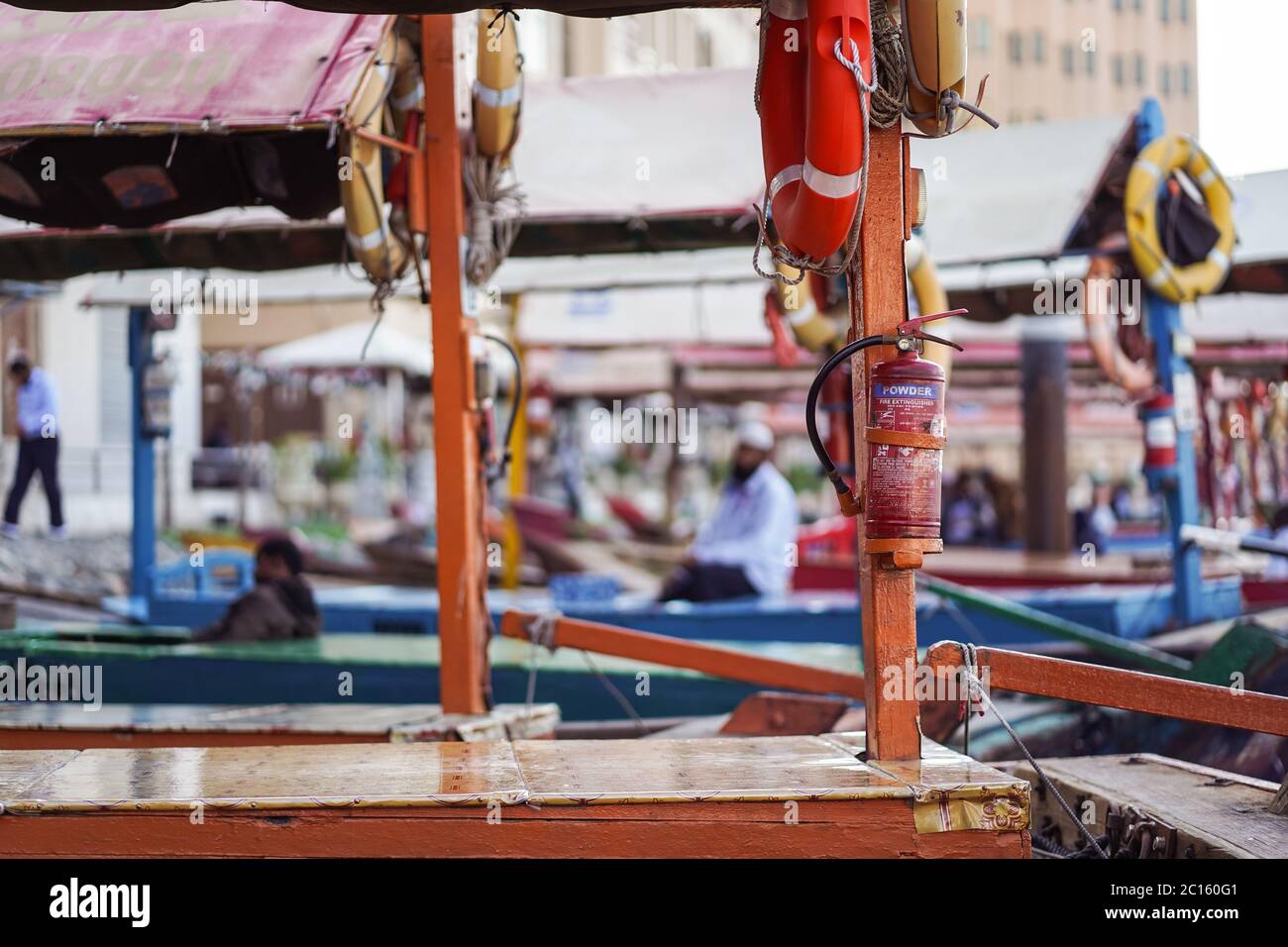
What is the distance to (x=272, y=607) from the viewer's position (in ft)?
24.1

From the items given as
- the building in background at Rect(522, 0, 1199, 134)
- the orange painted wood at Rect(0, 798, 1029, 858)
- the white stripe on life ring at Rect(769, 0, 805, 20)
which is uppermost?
the building in background at Rect(522, 0, 1199, 134)

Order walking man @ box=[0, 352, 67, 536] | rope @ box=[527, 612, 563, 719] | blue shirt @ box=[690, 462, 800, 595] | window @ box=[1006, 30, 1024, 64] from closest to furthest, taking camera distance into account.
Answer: rope @ box=[527, 612, 563, 719] → blue shirt @ box=[690, 462, 800, 595] → walking man @ box=[0, 352, 67, 536] → window @ box=[1006, 30, 1024, 64]

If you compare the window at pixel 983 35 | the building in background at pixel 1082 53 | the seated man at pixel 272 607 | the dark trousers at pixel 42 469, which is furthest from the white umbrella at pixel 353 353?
the building in background at pixel 1082 53

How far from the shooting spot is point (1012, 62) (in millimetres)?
53562

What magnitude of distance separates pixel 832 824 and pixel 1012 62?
182 feet

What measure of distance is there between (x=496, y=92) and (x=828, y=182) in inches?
86.7

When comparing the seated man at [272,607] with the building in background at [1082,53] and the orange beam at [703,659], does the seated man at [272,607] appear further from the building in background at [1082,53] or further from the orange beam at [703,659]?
the building in background at [1082,53]

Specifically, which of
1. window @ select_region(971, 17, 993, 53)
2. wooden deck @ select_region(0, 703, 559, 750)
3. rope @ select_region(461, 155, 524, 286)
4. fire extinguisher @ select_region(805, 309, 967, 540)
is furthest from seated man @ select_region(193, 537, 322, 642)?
window @ select_region(971, 17, 993, 53)

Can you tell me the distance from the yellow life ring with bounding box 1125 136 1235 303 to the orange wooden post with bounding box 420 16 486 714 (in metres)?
4.46

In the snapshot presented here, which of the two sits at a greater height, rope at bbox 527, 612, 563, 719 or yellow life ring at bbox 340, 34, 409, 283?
yellow life ring at bbox 340, 34, 409, 283

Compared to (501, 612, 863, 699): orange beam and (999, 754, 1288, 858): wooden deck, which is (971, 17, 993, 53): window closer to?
(501, 612, 863, 699): orange beam

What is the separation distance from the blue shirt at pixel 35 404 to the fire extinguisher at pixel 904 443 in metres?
8.91

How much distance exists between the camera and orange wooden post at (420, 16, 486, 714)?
4875 mm
